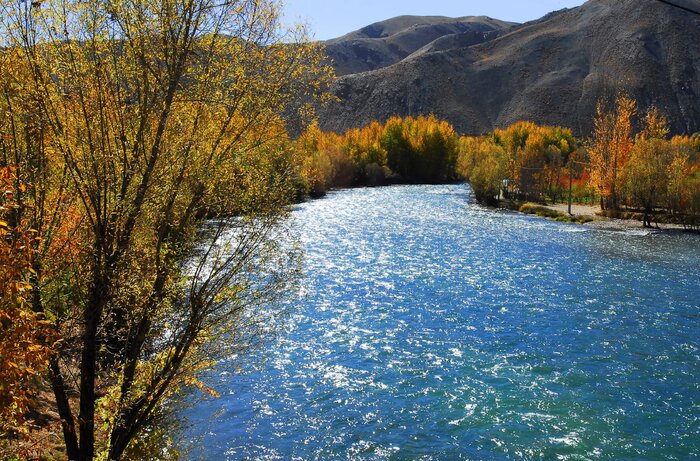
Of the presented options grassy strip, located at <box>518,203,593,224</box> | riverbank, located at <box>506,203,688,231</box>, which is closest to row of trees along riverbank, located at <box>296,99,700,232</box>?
riverbank, located at <box>506,203,688,231</box>

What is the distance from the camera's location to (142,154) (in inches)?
445

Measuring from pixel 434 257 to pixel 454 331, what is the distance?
1678 cm

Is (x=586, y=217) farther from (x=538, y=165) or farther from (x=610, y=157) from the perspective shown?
(x=538, y=165)

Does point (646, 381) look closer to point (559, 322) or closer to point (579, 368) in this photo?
point (579, 368)

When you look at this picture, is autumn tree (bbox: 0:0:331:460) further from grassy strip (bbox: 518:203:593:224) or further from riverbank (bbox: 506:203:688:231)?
grassy strip (bbox: 518:203:593:224)

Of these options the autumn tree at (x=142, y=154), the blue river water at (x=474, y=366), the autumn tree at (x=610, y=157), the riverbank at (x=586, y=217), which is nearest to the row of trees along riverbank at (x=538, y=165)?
the autumn tree at (x=610, y=157)

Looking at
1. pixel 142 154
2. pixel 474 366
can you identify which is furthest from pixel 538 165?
pixel 142 154

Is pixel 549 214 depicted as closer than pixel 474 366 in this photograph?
No

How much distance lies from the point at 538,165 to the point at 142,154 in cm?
8685

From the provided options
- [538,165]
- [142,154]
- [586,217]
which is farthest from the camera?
[538,165]

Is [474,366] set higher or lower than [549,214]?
lower

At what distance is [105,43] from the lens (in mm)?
11023

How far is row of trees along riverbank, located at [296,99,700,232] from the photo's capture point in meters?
60.3

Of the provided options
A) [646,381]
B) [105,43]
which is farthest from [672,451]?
[105,43]
